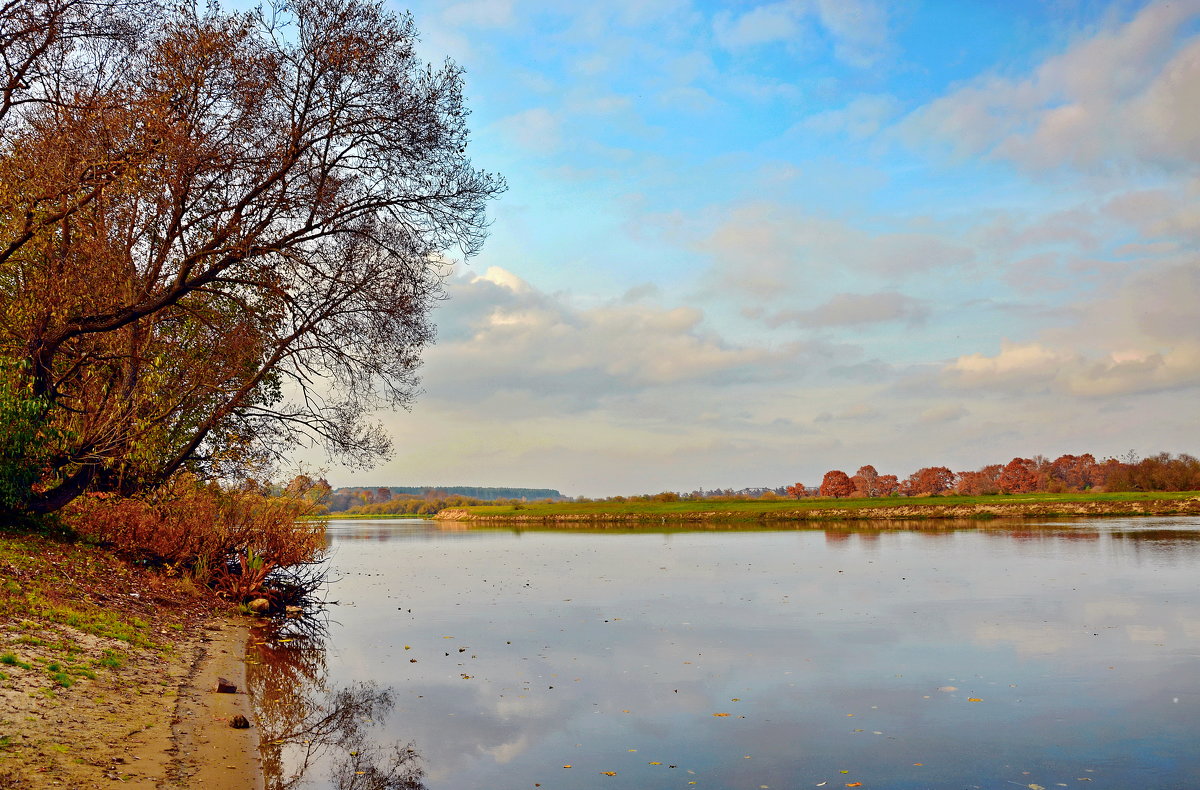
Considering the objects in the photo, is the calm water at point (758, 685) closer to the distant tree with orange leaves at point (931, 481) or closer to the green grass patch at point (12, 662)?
the green grass patch at point (12, 662)

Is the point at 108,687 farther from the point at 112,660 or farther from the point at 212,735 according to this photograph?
the point at 212,735

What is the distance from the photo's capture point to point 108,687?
30.9 feet

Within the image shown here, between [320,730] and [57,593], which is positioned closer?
[320,730]

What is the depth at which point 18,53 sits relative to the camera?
15.4 metres

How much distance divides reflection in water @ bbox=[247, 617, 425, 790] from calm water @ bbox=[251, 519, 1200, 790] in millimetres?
47

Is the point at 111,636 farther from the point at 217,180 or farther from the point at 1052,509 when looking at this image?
the point at 1052,509

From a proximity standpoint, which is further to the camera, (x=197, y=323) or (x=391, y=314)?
(x=197, y=323)

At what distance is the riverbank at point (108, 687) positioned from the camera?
23.2 ft

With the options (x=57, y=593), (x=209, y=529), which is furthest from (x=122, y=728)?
(x=209, y=529)

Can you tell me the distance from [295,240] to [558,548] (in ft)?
114

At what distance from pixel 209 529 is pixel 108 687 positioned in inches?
486

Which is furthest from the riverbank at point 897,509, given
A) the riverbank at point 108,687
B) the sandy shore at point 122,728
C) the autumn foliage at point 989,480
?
the sandy shore at point 122,728

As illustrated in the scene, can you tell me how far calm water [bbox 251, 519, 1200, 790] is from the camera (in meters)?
8.40

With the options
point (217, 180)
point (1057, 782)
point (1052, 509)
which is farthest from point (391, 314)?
point (1052, 509)
